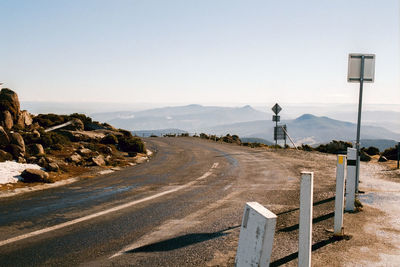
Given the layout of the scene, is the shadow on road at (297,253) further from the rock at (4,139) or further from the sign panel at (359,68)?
the rock at (4,139)

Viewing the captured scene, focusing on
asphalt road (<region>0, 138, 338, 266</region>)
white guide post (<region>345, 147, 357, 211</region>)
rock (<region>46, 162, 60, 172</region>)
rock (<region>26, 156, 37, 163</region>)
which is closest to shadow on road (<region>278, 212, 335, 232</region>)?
asphalt road (<region>0, 138, 338, 266</region>)

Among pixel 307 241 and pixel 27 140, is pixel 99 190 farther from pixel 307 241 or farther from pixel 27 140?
pixel 27 140

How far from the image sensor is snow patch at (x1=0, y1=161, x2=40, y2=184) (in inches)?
407

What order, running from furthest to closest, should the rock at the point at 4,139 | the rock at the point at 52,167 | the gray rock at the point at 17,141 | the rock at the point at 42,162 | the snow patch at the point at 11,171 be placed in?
the gray rock at the point at 17,141 < the rock at the point at 4,139 < the rock at the point at 42,162 < the rock at the point at 52,167 < the snow patch at the point at 11,171

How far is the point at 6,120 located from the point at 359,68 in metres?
20.0

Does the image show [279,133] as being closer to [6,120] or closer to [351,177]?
[6,120]

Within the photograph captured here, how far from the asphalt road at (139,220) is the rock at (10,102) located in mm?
13141

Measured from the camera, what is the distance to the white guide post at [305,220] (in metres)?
3.83

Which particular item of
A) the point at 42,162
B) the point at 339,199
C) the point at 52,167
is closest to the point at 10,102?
the point at 42,162

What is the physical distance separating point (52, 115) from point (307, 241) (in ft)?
96.0

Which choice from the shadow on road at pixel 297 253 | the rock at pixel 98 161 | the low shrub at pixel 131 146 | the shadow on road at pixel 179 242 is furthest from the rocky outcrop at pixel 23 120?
the shadow on road at pixel 297 253

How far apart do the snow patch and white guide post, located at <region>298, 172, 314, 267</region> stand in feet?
30.9

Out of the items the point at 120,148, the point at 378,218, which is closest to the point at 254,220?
the point at 378,218

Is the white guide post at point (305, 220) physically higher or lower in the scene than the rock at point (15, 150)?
higher
